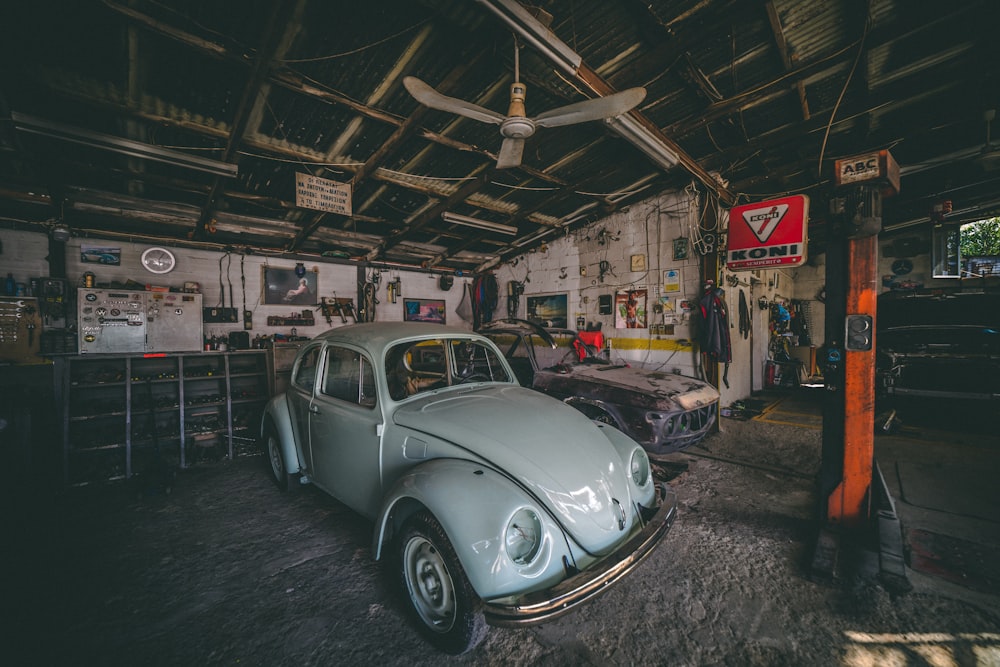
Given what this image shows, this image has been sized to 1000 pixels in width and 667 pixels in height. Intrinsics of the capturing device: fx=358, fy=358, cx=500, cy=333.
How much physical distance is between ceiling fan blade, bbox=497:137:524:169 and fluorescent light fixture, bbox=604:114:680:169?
1.36 meters

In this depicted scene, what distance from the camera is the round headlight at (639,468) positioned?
2398 mm

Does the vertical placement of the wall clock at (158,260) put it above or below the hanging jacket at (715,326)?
above

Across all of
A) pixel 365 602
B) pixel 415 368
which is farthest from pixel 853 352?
pixel 365 602

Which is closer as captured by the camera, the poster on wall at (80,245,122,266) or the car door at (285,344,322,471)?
the car door at (285,344,322,471)

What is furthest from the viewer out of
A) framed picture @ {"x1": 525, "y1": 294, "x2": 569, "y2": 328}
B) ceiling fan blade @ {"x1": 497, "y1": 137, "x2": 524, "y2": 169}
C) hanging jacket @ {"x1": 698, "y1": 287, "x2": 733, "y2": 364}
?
framed picture @ {"x1": 525, "y1": 294, "x2": 569, "y2": 328}

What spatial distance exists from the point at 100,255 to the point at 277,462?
15.5 ft

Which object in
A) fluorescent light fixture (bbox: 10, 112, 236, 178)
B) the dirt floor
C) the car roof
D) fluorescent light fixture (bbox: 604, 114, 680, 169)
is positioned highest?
fluorescent light fixture (bbox: 604, 114, 680, 169)

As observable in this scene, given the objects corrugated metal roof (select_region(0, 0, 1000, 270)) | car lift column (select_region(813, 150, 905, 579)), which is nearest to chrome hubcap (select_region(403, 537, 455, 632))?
car lift column (select_region(813, 150, 905, 579))

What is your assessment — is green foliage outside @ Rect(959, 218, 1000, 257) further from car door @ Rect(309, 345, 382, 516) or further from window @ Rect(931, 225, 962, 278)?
car door @ Rect(309, 345, 382, 516)

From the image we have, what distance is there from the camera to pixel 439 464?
202cm

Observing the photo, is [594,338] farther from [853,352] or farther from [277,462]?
[277,462]

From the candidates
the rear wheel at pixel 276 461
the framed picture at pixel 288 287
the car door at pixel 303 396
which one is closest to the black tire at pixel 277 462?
the rear wheel at pixel 276 461

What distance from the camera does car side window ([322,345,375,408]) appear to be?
270 centimetres

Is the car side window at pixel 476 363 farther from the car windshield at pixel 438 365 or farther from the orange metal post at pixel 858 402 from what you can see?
the orange metal post at pixel 858 402
